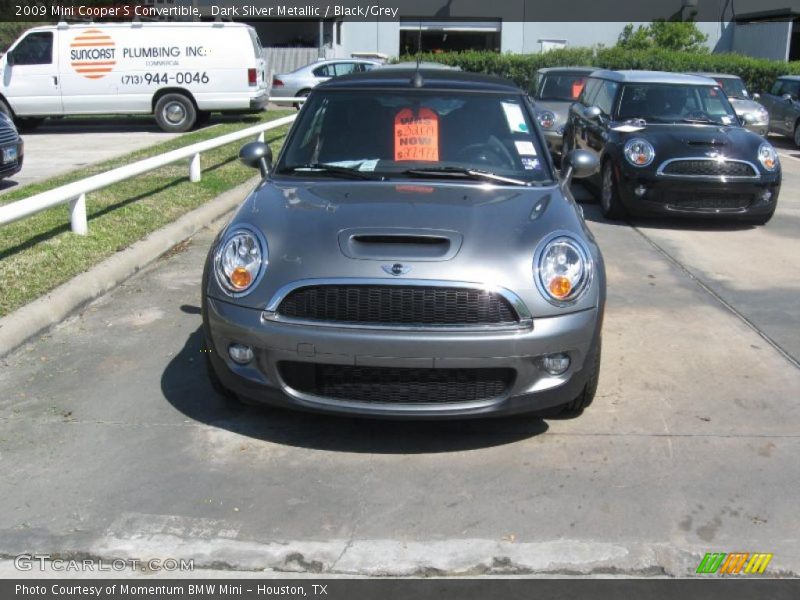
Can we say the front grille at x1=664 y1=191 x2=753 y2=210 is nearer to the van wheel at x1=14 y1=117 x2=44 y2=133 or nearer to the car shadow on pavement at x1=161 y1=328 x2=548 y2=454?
the car shadow on pavement at x1=161 y1=328 x2=548 y2=454

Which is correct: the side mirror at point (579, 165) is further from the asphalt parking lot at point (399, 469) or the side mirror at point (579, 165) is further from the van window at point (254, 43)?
the van window at point (254, 43)

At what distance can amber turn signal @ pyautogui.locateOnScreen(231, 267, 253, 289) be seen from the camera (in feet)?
13.7

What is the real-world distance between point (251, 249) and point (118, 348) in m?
1.77

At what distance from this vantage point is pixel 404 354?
12.9 feet

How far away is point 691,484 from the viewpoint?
3957 millimetres

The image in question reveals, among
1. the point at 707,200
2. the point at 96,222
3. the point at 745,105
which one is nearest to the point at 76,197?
the point at 96,222

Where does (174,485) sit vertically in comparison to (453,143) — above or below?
below

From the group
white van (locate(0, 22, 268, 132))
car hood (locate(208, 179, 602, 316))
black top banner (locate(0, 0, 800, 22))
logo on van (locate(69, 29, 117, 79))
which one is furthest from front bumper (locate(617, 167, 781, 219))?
black top banner (locate(0, 0, 800, 22))

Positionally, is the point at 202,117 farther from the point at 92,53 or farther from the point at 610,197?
the point at 610,197

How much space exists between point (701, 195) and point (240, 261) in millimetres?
6548

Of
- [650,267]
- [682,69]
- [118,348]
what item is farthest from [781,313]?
[682,69]

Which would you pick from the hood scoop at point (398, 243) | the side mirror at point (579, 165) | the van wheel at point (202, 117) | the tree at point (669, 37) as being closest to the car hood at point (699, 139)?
the side mirror at point (579, 165)

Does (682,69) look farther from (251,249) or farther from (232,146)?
(251,249)

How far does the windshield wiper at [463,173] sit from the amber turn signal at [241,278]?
1.29 metres
